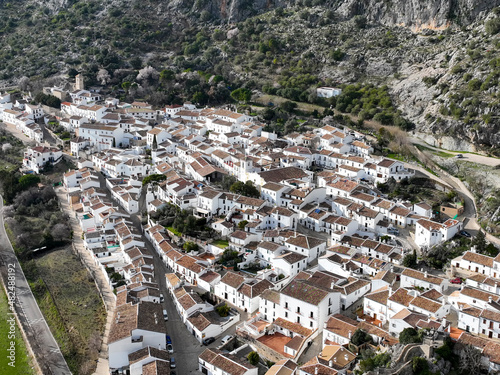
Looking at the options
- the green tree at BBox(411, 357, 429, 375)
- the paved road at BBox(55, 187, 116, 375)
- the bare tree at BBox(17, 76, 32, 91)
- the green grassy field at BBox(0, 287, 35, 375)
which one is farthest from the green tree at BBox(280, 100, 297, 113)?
the green tree at BBox(411, 357, 429, 375)

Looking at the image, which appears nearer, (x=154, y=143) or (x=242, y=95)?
(x=154, y=143)

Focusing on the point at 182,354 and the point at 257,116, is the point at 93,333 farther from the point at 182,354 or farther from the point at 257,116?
the point at 257,116

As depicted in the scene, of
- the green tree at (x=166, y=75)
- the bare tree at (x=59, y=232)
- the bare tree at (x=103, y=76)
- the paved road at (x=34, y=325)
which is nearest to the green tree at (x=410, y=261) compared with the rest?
the paved road at (x=34, y=325)

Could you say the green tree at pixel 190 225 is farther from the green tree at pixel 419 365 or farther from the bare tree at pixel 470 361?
the bare tree at pixel 470 361

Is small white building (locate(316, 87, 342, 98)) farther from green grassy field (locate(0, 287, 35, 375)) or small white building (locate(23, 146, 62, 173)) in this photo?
green grassy field (locate(0, 287, 35, 375))

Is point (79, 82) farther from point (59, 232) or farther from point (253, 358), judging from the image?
point (253, 358)

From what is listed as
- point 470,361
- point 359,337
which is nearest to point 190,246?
point 359,337
